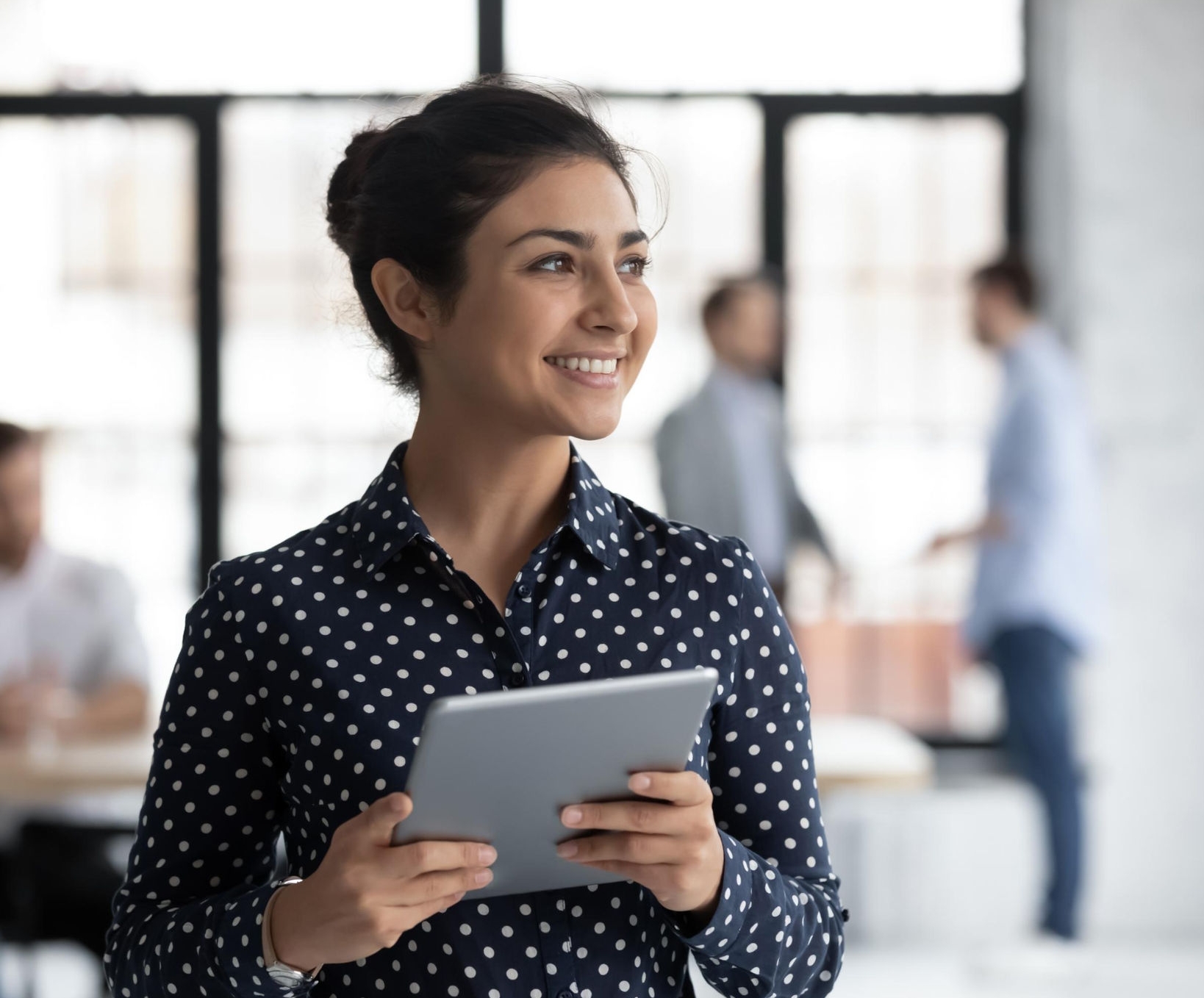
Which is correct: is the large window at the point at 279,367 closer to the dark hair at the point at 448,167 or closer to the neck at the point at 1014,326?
the neck at the point at 1014,326

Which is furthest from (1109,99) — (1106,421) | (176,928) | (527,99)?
(176,928)

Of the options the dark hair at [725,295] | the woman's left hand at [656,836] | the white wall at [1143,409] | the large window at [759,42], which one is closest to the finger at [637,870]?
the woman's left hand at [656,836]

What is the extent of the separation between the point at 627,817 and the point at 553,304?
372 millimetres

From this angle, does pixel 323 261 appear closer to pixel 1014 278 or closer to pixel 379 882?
pixel 1014 278

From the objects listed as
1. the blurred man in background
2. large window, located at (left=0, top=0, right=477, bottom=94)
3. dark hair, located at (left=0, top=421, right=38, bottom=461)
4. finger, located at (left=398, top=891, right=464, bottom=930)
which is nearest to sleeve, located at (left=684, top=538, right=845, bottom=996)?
finger, located at (left=398, top=891, right=464, bottom=930)

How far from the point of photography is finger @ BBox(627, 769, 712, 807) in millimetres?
885

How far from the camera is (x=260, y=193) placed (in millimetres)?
4316

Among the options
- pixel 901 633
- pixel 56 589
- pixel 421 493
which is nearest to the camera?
pixel 421 493

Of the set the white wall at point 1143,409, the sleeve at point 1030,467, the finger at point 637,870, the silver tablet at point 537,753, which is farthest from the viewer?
the white wall at point 1143,409

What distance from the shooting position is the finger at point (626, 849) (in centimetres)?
90

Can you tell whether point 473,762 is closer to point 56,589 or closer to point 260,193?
point 56,589

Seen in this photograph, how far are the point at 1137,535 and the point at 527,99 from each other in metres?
3.33

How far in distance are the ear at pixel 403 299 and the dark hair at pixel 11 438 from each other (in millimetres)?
2074

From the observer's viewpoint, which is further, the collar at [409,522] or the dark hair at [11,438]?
the dark hair at [11,438]
